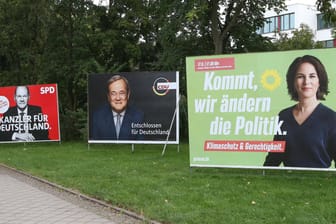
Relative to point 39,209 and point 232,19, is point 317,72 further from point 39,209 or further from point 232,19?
point 232,19

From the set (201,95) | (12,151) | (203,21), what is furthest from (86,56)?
(201,95)

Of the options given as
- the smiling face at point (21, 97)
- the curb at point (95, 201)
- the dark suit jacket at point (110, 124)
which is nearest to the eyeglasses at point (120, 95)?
the dark suit jacket at point (110, 124)

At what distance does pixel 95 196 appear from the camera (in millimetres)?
9461

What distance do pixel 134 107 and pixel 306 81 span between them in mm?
7470

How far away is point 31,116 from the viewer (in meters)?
19.5

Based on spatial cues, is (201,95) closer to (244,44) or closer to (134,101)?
(134,101)

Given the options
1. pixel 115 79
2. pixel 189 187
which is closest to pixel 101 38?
pixel 115 79

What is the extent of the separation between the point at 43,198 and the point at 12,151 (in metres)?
9.40

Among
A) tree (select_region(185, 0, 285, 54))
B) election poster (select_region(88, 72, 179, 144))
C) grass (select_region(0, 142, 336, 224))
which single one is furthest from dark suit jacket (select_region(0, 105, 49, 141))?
tree (select_region(185, 0, 285, 54))

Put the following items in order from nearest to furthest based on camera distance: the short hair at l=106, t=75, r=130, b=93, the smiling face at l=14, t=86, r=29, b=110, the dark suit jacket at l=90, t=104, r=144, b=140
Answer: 1. the dark suit jacket at l=90, t=104, r=144, b=140
2. the short hair at l=106, t=75, r=130, b=93
3. the smiling face at l=14, t=86, r=29, b=110

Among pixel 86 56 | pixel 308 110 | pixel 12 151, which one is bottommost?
pixel 12 151

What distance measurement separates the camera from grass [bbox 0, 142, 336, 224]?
7.55 metres

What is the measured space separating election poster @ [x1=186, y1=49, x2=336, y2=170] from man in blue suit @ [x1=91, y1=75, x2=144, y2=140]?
5583 mm

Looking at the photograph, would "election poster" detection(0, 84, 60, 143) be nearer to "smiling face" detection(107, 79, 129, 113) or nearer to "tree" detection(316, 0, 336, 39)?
"smiling face" detection(107, 79, 129, 113)
